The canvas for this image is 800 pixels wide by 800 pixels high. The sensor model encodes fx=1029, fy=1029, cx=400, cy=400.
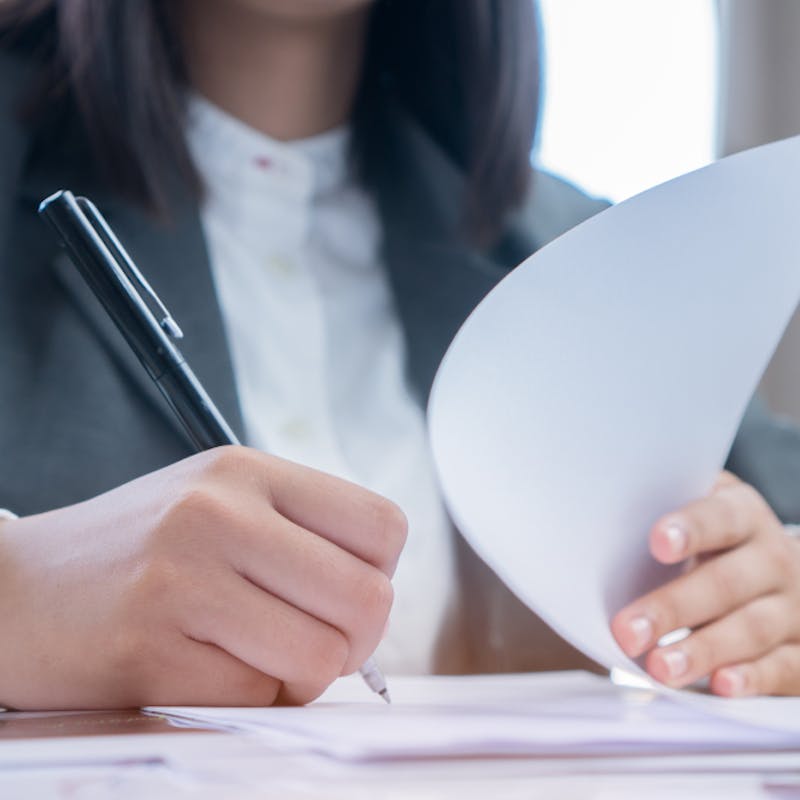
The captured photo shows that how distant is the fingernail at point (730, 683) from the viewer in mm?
356

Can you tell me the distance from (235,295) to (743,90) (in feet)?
2.57

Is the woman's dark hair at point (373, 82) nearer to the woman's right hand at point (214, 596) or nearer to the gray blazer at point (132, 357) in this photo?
the gray blazer at point (132, 357)

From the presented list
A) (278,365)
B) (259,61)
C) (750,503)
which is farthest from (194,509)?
(259,61)

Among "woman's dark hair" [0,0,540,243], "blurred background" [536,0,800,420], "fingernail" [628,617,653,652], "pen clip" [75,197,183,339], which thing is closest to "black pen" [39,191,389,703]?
"pen clip" [75,197,183,339]

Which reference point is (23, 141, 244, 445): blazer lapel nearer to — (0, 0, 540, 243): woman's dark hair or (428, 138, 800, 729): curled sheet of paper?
(0, 0, 540, 243): woman's dark hair

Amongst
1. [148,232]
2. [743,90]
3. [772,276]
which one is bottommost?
[743,90]

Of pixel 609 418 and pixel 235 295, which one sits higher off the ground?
pixel 609 418

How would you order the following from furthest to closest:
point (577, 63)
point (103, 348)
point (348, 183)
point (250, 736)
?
point (577, 63) < point (348, 183) < point (103, 348) < point (250, 736)

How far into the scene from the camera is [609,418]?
30 centimetres

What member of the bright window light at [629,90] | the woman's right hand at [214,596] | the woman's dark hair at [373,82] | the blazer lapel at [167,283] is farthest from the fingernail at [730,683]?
the bright window light at [629,90]

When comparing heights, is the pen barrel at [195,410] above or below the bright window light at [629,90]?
above

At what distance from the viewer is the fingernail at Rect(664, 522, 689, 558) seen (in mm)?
327

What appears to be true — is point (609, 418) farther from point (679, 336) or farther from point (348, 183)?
point (348, 183)

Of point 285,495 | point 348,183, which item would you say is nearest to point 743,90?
point 348,183
